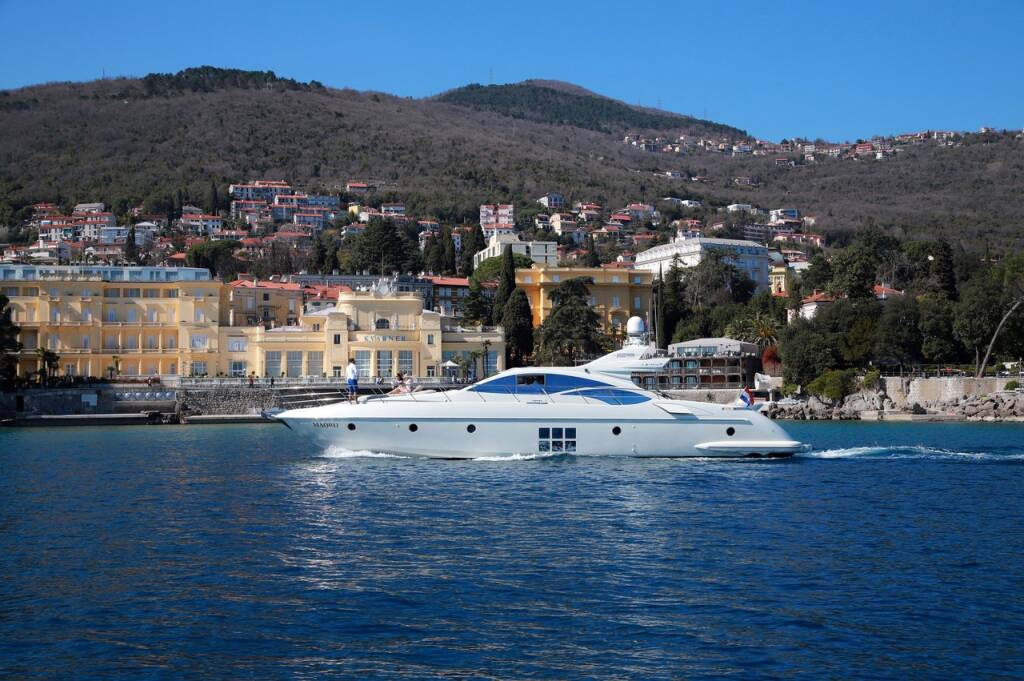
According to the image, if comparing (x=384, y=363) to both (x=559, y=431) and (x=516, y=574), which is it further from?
(x=516, y=574)

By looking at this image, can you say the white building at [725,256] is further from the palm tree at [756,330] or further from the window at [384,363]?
the window at [384,363]

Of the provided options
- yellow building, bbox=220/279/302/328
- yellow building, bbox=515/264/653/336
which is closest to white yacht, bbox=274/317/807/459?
yellow building, bbox=220/279/302/328

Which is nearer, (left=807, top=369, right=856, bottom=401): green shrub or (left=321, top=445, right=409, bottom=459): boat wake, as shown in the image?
(left=321, top=445, right=409, bottom=459): boat wake

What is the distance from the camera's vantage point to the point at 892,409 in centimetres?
6450

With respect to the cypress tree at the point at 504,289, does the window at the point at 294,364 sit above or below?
below

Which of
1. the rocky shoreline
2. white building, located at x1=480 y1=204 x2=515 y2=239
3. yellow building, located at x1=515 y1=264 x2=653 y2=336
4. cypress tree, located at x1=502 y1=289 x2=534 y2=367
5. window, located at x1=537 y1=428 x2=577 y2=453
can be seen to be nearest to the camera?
window, located at x1=537 y1=428 x2=577 y2=453

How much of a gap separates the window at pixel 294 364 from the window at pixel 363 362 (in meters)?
3.62

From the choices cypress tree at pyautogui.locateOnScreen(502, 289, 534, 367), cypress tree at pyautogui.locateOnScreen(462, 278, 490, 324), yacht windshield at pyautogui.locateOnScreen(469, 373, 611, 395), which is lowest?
yacht windshield at pyautogui.locateOnScreen(469, 373, 611, 395)

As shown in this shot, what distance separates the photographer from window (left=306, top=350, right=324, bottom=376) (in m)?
72.1

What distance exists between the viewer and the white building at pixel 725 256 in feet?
355

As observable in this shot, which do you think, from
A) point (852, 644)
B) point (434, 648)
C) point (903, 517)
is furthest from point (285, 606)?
point (903, 517)

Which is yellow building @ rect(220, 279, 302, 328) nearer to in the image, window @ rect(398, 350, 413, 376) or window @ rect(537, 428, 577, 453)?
window @ rect(398, 350, 413, 376)

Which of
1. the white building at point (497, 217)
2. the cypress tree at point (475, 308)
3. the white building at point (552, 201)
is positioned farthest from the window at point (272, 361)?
the white building at point (552, 201)

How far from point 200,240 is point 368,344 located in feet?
245
